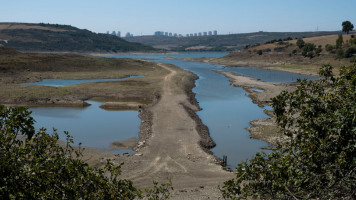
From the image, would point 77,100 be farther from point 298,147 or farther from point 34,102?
point 298,147

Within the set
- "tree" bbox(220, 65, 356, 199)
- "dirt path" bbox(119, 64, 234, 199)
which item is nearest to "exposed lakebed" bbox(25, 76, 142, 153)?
"dirt path" bbox(119, 64, 234, 199)

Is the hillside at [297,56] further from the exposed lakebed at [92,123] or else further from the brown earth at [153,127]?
the exposed lakebed at [92,123]

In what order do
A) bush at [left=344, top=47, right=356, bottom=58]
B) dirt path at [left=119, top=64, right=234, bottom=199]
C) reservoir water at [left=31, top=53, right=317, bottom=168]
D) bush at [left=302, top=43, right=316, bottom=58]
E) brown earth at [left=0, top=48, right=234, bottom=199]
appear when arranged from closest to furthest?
dirt path at [left=119, top=64, right=234, bottom=199] < brown earth at [left=0, top=48, right=234, bottom=199] < reservoir water at [left=31, top=53, right=317, bottom=168] < bush at [left=344, top=47, right=356, bottom=58] < bush at [left=302, top=43, right=316, bottom=58]

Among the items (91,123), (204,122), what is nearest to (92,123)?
(91,123)

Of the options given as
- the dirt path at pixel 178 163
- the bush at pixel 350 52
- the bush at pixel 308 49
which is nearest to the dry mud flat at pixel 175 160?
the dirt path at pixel 178 163

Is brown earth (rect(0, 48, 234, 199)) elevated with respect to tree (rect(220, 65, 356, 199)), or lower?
lower

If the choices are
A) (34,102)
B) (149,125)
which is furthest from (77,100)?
(149,125)

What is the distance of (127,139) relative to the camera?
35.8m

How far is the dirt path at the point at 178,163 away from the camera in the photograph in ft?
77.0

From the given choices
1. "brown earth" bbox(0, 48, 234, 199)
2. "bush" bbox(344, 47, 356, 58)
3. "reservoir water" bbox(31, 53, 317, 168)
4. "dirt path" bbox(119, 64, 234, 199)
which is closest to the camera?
"dirt path" bbox(119, 64, 234, 199)

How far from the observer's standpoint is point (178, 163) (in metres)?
27.9

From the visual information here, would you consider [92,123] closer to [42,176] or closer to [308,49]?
[42,176]

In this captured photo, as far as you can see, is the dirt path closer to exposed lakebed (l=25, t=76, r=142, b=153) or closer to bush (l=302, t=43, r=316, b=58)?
exposed lakebed (l=25, t=76, r=142, b=153)

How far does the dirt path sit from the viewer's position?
77.0 feet
